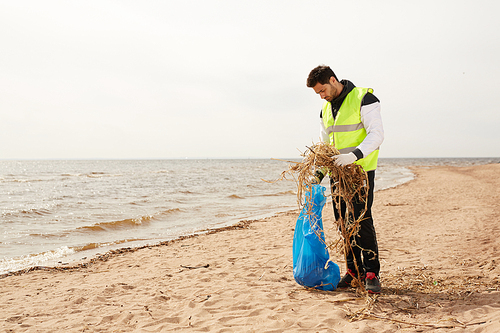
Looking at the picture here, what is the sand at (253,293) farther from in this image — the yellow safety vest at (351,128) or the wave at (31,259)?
the yellow safety vest at (351,128)

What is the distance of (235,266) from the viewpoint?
423cm

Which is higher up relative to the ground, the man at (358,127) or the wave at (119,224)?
the man at (358,127)

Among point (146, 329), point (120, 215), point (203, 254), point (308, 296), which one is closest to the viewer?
point (146, 329)

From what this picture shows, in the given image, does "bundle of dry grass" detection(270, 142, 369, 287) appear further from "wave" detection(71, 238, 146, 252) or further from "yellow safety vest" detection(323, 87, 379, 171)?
"wave" detection(71, 238, 146, 252)

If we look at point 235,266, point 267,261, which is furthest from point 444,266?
point 235,266

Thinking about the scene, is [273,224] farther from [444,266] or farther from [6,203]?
[6,203]

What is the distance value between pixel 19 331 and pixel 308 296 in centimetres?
251

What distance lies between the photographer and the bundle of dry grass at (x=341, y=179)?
8.89ft

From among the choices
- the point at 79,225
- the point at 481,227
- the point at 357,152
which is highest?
the point at 357,152

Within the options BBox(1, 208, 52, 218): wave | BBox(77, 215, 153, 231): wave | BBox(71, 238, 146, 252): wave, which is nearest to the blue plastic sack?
BBox(71, 238, 146, 252): wave

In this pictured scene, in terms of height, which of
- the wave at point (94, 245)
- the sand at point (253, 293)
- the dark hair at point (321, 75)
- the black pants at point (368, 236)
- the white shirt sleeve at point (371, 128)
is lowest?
the wave at point (94, 245)

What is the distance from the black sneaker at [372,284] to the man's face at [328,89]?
5.60 ft

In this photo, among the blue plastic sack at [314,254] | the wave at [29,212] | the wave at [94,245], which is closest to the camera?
the blue plastic sack at [314,254]

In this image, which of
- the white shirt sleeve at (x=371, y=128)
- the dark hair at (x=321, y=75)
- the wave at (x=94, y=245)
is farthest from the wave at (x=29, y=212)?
the white shirt sleeve at (x=371, y=128)
